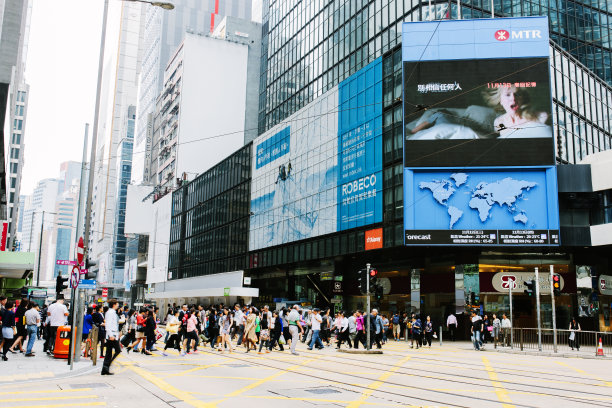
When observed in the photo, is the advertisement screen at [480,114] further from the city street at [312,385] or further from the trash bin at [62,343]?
the trash bin at [62,343]

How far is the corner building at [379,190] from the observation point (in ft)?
120

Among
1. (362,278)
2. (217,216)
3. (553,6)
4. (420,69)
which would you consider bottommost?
(362,278)

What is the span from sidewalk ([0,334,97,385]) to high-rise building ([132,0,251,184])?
10256 cm

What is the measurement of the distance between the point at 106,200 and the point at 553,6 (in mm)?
124306

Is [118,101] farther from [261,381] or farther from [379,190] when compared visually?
[261,381]

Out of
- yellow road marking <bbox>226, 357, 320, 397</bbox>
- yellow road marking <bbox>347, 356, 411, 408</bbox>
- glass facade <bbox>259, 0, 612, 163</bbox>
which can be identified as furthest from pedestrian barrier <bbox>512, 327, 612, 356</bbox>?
glass facade <bbox>259, 0, 612, 163</bbox>

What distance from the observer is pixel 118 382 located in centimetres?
1244

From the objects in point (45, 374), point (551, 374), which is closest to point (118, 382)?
point (45, 374)

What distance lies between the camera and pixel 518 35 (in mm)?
37031

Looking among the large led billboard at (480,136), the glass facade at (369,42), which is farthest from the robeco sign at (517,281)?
the glass facade at (369,42)

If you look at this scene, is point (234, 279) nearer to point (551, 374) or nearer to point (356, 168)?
point (356, 168)

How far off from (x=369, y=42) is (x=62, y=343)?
4035cm

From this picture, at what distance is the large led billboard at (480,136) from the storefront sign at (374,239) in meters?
3.62

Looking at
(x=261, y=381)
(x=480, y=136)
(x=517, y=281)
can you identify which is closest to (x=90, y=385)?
(x=261, y=381)
